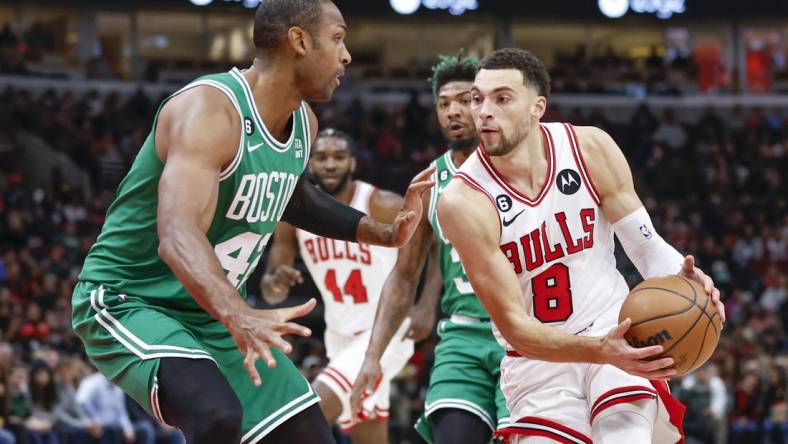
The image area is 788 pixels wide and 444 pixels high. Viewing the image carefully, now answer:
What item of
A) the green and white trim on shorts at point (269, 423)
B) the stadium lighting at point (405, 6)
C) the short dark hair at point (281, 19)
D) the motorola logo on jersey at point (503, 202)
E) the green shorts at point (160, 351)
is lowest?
the green and white trim on shorts at point (269, 423)

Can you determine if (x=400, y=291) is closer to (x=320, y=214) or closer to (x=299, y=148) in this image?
(x=320, y=214)

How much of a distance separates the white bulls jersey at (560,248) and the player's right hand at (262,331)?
60.3 inches

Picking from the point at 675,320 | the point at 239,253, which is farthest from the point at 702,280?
the point at 239,253

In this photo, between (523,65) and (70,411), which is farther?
(70,411)

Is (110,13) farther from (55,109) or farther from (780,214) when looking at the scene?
(780,214)

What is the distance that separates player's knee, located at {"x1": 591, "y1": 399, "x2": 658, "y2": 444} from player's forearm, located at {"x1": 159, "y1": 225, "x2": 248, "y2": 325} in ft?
5.64

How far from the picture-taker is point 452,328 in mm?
6320

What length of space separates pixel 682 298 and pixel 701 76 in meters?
26.0

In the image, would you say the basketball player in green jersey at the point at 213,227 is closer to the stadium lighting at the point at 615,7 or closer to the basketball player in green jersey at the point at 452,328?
the basketball player in green jersey at the point at 452,328

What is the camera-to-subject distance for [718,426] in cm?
1481

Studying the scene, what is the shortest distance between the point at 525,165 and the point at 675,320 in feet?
3.73

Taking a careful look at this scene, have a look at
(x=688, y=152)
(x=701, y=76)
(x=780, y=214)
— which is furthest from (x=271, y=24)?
(x=701, y=76)

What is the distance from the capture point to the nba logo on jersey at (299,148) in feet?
16.1

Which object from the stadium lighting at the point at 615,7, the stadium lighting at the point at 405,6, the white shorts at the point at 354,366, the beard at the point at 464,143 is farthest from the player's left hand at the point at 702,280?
the stadium lighting at the point at 615,7
